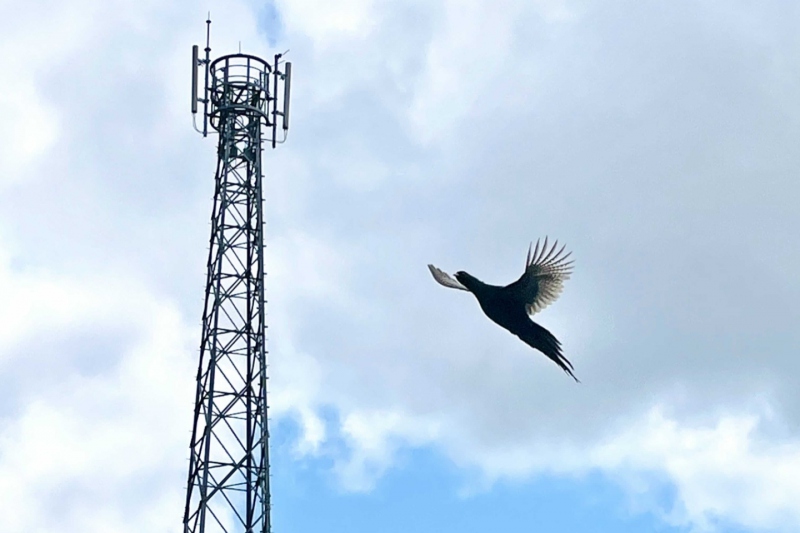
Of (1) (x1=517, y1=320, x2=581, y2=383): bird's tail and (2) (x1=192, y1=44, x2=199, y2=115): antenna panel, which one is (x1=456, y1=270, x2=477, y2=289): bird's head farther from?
(2) (x1=192, y1=44, x2=199, y2=115): antenna panel

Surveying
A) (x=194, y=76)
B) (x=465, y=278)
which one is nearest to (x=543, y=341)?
(x=465, y=278)

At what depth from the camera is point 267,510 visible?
52500 mm

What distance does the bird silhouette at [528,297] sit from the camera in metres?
16.1

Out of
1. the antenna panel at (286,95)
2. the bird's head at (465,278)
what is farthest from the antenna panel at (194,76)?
the bird's head at (465,278)

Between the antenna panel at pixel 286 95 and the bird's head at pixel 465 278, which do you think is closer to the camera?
the bird's head at pixel 465 278

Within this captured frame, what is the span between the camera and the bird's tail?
15744 mm

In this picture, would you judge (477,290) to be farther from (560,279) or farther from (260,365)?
(260,365)

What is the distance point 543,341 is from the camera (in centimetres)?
1605

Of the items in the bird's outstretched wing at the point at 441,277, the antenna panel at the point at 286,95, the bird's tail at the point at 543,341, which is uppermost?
the antenna panel at the point at 286,95

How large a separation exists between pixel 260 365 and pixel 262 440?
9.19 feet

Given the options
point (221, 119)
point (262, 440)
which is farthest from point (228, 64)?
point (262, 440)

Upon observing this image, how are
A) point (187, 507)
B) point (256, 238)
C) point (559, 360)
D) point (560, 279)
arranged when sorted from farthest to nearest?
point (256, 238)
point (187, 507)
point (560, 279)
point (559, 360)

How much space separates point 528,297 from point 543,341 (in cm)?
163

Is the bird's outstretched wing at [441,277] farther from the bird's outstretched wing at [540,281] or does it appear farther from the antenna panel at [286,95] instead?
the antenna panel at [286,95]
